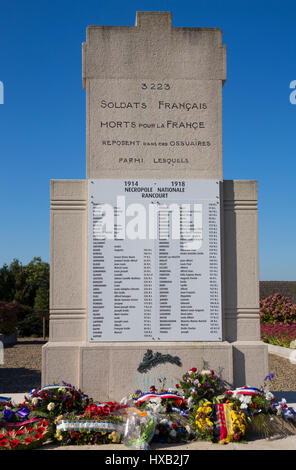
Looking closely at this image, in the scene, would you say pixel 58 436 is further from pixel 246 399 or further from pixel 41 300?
pixel 41 300

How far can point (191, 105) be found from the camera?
709 cm

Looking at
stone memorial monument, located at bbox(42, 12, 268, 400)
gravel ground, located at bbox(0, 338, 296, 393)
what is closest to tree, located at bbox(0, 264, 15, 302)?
gravel ground, located at bbox(0, 338, 296, 393)

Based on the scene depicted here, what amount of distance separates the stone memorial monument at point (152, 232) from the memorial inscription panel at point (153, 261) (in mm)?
15

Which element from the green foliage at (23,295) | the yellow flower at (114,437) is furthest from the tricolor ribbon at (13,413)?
the green foliage at (23,295)

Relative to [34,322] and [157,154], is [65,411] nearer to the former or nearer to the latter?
[157,154]

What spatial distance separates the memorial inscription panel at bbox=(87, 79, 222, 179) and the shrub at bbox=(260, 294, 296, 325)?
1566 centimetres

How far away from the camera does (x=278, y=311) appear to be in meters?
21.1

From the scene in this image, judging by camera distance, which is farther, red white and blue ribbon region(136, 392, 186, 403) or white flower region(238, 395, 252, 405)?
red white and blue ribbon region(136, 392, 186, 403)

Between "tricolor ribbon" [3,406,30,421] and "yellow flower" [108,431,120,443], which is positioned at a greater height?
"tricolor ribbon" [3,406,30,421]

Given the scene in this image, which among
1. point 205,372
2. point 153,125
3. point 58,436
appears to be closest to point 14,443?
point 58,436

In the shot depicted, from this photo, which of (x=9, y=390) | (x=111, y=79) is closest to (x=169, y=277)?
(x=111, y=79)

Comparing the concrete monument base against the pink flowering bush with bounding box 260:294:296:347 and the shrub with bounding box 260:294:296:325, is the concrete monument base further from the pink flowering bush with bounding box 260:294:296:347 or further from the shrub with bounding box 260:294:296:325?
the shrub with bounding box 260:294:296:325

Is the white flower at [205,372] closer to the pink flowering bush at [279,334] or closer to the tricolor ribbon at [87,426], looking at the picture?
the tricolor ribbon at [87,426]

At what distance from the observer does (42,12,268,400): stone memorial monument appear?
6.59 m
